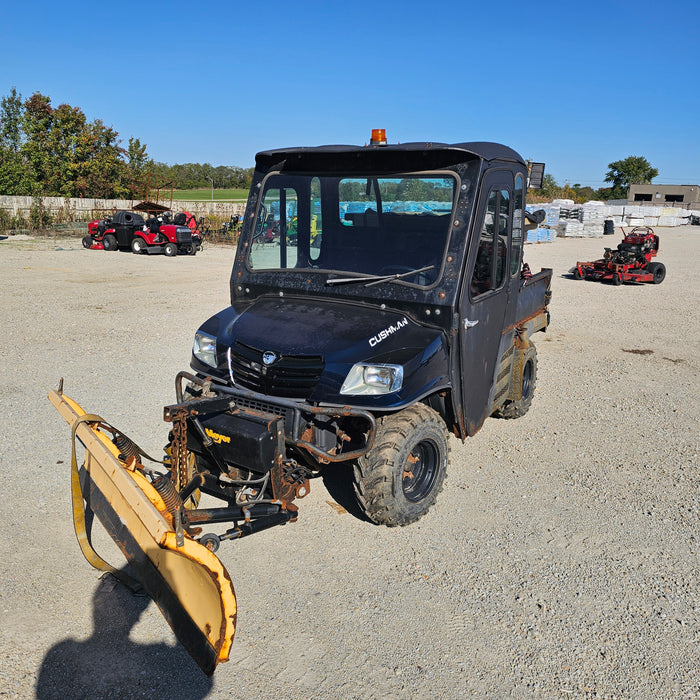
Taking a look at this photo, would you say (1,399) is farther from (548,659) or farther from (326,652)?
(548,659)

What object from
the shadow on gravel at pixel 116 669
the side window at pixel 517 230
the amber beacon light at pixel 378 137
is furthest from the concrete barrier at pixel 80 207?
the shadow on gravel at pixel 116 669

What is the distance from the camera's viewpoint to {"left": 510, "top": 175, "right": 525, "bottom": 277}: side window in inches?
195

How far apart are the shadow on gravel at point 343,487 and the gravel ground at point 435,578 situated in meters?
0.03

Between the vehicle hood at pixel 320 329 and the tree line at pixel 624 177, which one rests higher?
the tree line at pixel 624 177

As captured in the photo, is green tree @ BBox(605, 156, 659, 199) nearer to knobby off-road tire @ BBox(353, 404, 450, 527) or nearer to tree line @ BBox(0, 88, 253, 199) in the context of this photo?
tree line @ BBox(0, 88, 253, 199)

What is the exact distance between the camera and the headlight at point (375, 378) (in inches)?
145

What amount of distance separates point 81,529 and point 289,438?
134 centimetres

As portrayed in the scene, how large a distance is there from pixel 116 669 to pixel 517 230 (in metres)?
4.09

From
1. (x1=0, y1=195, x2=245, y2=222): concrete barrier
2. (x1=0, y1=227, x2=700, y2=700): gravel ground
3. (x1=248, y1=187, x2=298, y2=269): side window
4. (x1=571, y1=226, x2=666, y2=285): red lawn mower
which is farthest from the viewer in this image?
(x1=0, y1=195, x2=245, y2=222): concrete barrier

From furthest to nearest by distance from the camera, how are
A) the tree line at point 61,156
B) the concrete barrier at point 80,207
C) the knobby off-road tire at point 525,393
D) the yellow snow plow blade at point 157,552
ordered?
the tree line at point 61,156 → the concrete barrier at point 80,207 → the knobby off-road tire at point 525,393 → the yellow snow plow blade at point 157,552

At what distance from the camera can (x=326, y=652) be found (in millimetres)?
3090

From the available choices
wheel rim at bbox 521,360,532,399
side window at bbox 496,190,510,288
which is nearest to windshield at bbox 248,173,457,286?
side window at bbox 496,190,510,288

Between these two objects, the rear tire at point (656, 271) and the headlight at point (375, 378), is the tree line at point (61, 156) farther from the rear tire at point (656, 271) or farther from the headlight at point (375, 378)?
the headlight at point (375, 378)

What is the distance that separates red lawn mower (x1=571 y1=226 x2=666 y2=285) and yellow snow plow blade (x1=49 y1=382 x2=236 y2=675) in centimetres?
1582
